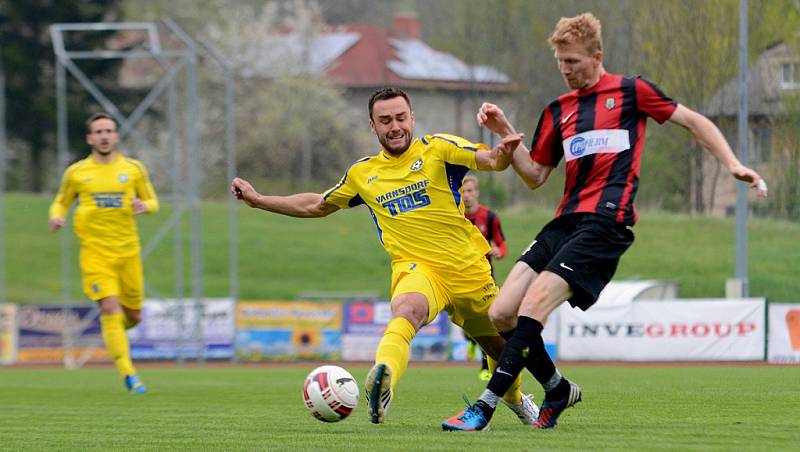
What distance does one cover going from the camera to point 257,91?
4822 centimetres

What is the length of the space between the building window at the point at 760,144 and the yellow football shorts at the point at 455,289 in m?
16.0

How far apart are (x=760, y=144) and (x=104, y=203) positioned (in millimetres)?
13588

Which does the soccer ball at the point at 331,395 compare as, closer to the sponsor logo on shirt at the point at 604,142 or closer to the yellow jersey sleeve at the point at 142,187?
the sponsor logo on shirt at the point at 604,142

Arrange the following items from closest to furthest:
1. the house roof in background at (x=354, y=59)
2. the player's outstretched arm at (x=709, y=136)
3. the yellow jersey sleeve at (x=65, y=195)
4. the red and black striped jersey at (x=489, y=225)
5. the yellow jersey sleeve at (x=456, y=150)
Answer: the player's outstretched arm at (x=709, y=136) < the yellow jersey sleeve at (x=456, y=150) < the yellow jersey sleeve at (x=65, y=195) < the red and black striped jersey at (x=489, y=225) < the house roof in background at (x=354, y=59)

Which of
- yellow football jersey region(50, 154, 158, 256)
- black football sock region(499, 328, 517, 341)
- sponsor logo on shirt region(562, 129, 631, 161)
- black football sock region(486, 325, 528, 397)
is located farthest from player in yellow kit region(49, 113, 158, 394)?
sponsor logo on shirt region(562, 129, 631, 161)

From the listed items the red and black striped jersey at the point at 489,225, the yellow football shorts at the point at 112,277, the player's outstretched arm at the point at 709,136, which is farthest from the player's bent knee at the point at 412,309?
the red and black striped jersey at the point at 489,225

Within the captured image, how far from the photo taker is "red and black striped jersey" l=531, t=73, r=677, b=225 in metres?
6.66

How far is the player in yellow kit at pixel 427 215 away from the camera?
7.15 metres

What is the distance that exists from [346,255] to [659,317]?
14690mm

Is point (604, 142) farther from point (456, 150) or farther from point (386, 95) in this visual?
→ point (386, 95)

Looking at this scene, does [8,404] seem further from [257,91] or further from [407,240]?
[257,91]

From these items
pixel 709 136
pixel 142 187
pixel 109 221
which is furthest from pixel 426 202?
pixel 142 187

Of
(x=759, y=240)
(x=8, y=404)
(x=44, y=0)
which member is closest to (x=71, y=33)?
(x=44, y=0)

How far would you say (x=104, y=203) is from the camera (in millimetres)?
12789
